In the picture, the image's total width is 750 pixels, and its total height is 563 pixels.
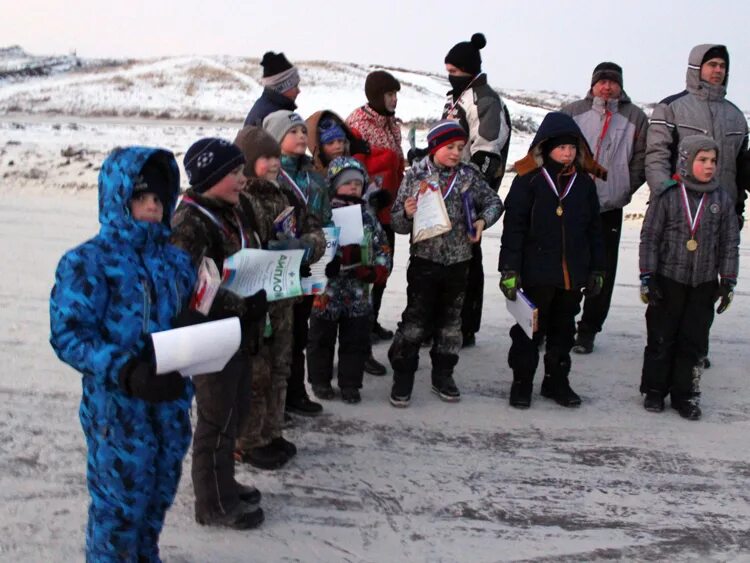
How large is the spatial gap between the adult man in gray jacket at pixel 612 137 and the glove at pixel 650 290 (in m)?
1.14

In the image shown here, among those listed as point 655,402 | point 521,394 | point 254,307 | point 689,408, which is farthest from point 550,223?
point 254,307

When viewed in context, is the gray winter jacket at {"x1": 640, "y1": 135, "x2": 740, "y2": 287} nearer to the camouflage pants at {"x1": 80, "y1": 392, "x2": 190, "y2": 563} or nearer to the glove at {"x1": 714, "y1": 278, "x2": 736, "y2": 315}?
the glove at {"x1": 714, "y1": 278, "x2": 736, "y2": 315}

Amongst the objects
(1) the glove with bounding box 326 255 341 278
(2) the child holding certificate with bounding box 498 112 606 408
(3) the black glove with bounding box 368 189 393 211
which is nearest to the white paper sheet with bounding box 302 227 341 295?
(1) the glove with bounding box 326 255 341 278

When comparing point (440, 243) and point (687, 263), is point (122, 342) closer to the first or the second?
point (440, 243)

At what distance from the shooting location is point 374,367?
5.94 metres

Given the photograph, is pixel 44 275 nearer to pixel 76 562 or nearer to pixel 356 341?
pixel 356 341

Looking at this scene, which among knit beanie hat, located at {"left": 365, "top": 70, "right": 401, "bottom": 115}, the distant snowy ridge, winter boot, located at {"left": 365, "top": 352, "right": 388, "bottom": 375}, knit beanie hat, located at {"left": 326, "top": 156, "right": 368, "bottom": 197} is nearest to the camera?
knit beanie hat, located at {"left": 326, "top": 156, "right": 368, "bottom": 197}

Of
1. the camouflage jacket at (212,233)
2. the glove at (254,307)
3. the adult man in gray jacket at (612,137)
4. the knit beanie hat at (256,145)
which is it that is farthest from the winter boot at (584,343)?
the glove at (254,307)

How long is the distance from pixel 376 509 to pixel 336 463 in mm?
528

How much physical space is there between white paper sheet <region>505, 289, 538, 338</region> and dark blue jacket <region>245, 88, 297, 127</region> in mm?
1980

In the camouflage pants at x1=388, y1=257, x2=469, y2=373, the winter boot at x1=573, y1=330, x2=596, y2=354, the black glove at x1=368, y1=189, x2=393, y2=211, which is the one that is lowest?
the winter boot at x1=573, y1=330, x2=596, y2=354

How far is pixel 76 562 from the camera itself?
11.3 feet

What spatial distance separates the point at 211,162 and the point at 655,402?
339 cm

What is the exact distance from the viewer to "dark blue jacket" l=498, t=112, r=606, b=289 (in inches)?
204
